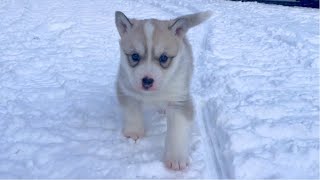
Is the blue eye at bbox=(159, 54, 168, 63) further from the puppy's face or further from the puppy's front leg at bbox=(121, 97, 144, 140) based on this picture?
the puppy's front leg at bbox=(121, 97, 144, 140)

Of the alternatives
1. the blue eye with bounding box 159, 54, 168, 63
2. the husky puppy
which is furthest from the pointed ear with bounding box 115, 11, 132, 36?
the blue eye with bounding box 159, 54, 168, 63

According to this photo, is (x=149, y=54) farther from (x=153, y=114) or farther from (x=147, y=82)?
(x=153, y=114)

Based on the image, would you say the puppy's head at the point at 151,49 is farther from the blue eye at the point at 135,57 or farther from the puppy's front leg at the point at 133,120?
the puppy's front leg at the point at 133,120

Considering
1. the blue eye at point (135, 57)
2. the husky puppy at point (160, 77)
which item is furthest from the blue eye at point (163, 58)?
the blue eye at point (135, 57)

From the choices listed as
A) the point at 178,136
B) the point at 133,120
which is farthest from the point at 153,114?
the point at 178,136

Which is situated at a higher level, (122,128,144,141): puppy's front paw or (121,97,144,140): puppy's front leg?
(121,97,144,140): puppy's front leg

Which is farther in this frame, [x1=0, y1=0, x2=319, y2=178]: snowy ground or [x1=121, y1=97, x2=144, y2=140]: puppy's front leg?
[x1=121, y1=97, x2=144, y2=140]: puppy's front leg
